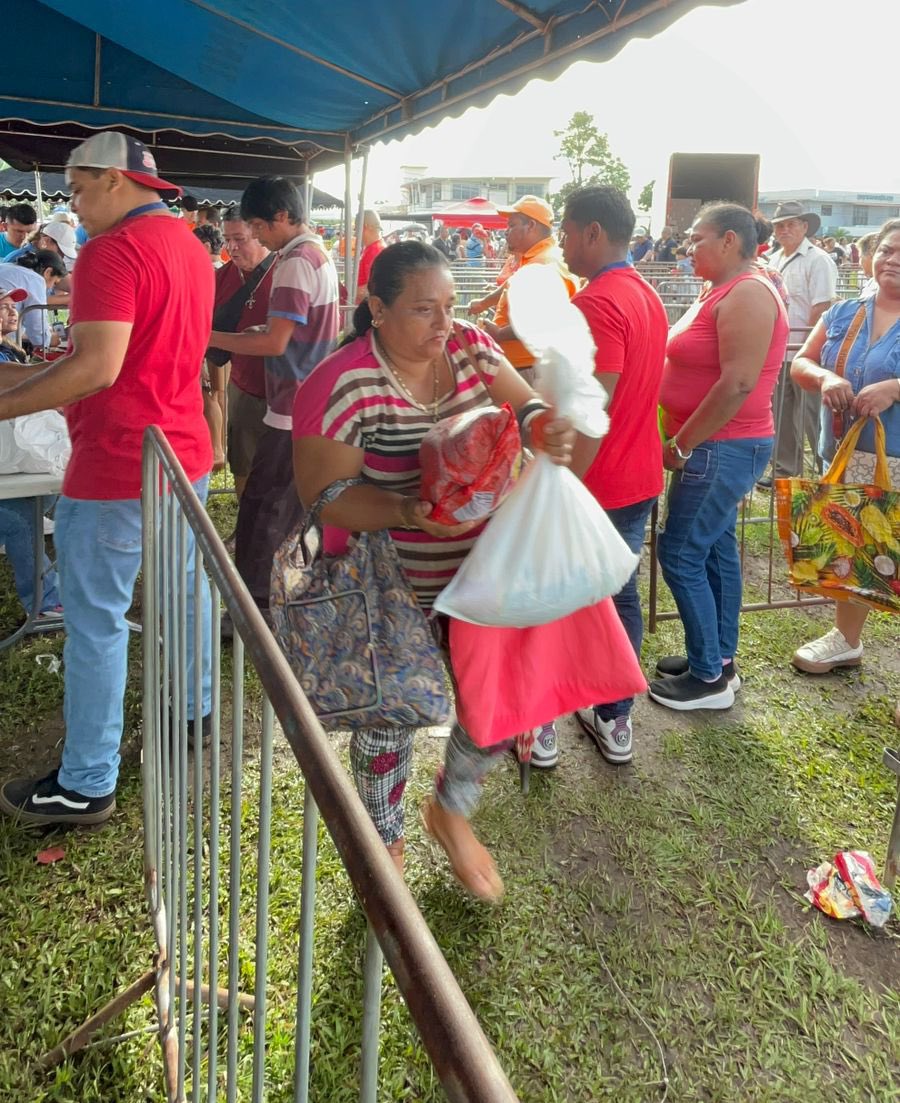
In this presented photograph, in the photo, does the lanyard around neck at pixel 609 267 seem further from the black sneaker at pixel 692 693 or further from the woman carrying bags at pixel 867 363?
the black sneaker at pixel 692 693

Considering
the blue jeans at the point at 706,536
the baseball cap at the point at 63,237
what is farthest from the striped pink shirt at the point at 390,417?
the baseball cap at the point at 63,237

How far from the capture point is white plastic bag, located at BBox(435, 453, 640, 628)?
1839 millimetres

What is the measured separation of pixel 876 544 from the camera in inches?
115

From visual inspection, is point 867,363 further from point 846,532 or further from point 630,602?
point 630,602

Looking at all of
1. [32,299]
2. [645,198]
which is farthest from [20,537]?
[645,198]

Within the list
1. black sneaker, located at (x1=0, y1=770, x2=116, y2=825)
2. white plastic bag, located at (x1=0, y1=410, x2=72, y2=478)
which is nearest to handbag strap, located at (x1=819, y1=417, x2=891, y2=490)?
black sneaker, located at (x1=0, y1=770, x2=116, y2=825)

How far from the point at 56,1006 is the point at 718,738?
2407 millimetres

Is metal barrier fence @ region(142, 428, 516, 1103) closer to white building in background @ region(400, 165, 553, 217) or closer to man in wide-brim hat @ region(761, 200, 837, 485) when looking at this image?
man in wide-brim hat @ region(761, 200, 837, 485)

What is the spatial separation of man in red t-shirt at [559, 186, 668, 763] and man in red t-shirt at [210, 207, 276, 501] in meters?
1.61

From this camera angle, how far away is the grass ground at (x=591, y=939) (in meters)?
1.96

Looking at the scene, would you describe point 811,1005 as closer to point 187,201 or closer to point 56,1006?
point 56,1006

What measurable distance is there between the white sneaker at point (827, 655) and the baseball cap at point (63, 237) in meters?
10.2

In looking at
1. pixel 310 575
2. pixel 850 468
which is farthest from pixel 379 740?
pixel 850 468

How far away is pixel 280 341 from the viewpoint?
3596 mm
